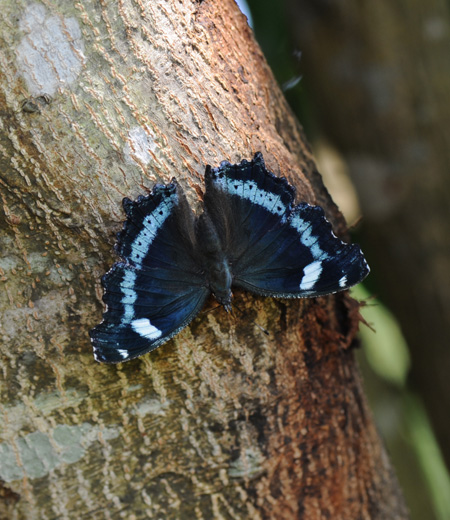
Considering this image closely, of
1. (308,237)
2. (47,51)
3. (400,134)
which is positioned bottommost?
(308,237)

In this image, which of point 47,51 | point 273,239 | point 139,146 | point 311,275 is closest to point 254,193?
point 273,239

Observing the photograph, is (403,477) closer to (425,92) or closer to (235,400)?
(425,92)

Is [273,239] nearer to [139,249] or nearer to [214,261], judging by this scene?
[214,261]

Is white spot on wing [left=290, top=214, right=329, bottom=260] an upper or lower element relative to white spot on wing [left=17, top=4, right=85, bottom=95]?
lower

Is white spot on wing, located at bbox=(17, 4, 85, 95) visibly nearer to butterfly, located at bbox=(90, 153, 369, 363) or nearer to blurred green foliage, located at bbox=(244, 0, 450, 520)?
butterfly, located at bbox=(90, 153, 369, 363)

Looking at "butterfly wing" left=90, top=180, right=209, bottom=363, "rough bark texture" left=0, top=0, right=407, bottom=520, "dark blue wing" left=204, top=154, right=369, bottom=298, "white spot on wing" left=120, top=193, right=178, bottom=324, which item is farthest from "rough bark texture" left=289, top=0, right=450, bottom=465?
"white spot on wing" left=120, top=193, right=178, bottom=324
